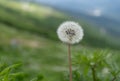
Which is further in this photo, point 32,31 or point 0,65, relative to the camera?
point 32,31

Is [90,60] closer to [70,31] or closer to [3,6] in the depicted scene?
[70,31]

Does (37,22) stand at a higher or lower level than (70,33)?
higher

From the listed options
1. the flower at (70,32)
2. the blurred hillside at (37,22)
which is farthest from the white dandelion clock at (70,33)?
the blurred hillside at (37,22)

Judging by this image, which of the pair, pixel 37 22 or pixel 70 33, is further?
pixel 37 22

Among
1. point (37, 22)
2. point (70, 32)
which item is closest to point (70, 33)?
point (70, 32)

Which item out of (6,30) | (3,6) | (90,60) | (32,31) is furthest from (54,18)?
(90,60)

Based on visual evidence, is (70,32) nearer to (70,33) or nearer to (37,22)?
(70,33)
